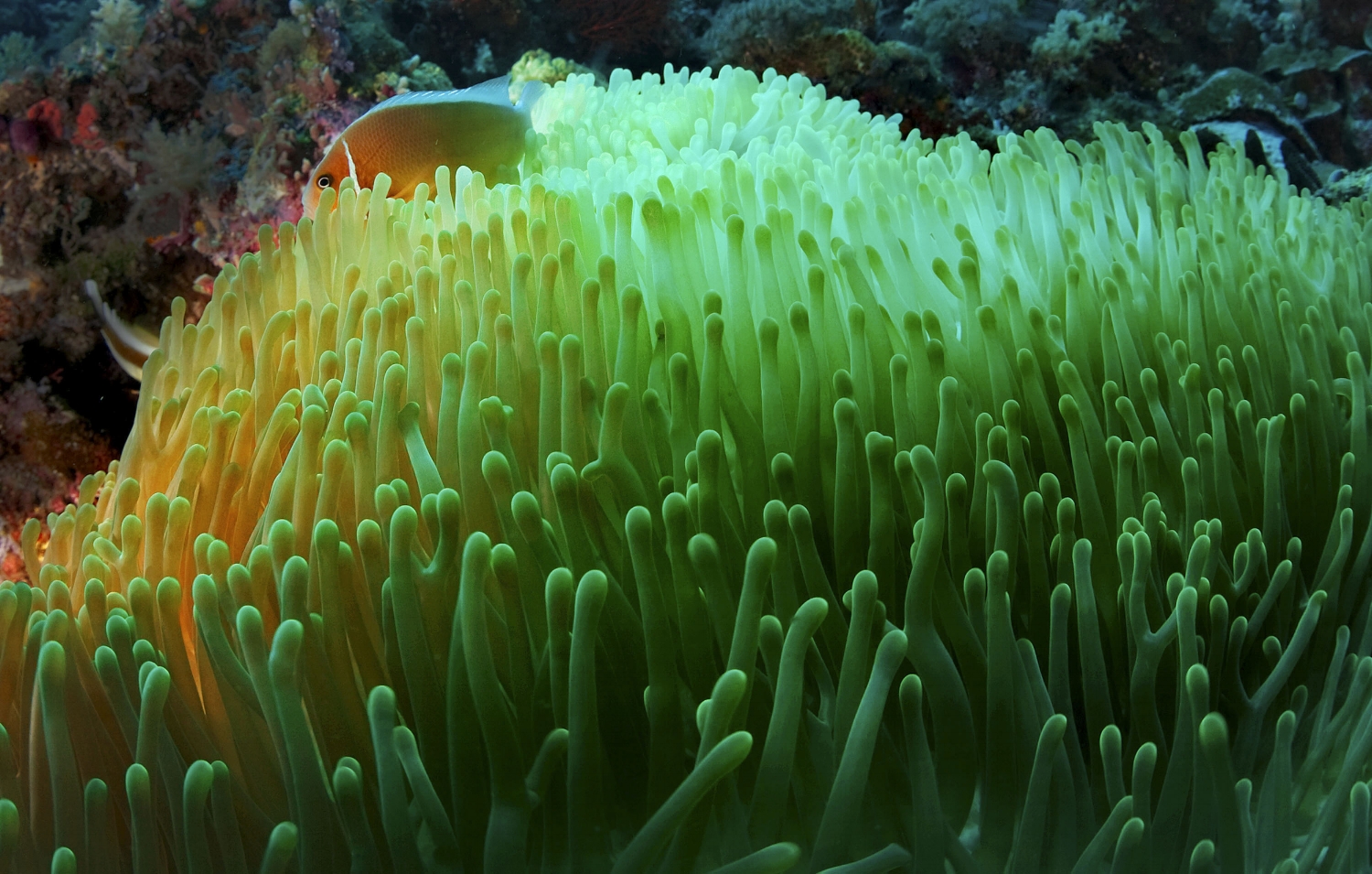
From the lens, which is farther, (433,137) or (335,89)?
(335,89)

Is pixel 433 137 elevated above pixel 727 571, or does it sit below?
above

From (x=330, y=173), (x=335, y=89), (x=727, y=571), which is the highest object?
(x=335, y=89)

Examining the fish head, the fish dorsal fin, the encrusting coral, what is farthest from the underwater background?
the encrusting coral

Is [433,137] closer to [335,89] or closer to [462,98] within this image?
[462,98]

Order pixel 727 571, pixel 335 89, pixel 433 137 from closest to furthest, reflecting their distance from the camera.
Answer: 1. pixel 727 571
2. pixel 433 137
3. pixel 335 89

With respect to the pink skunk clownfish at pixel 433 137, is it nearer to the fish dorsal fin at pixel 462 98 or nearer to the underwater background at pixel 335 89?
the fish dorsal fin at pixel 462 98

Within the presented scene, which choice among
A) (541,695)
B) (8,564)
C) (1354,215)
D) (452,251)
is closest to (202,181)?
(8,564)

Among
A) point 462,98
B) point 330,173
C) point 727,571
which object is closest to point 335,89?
point 330,173
